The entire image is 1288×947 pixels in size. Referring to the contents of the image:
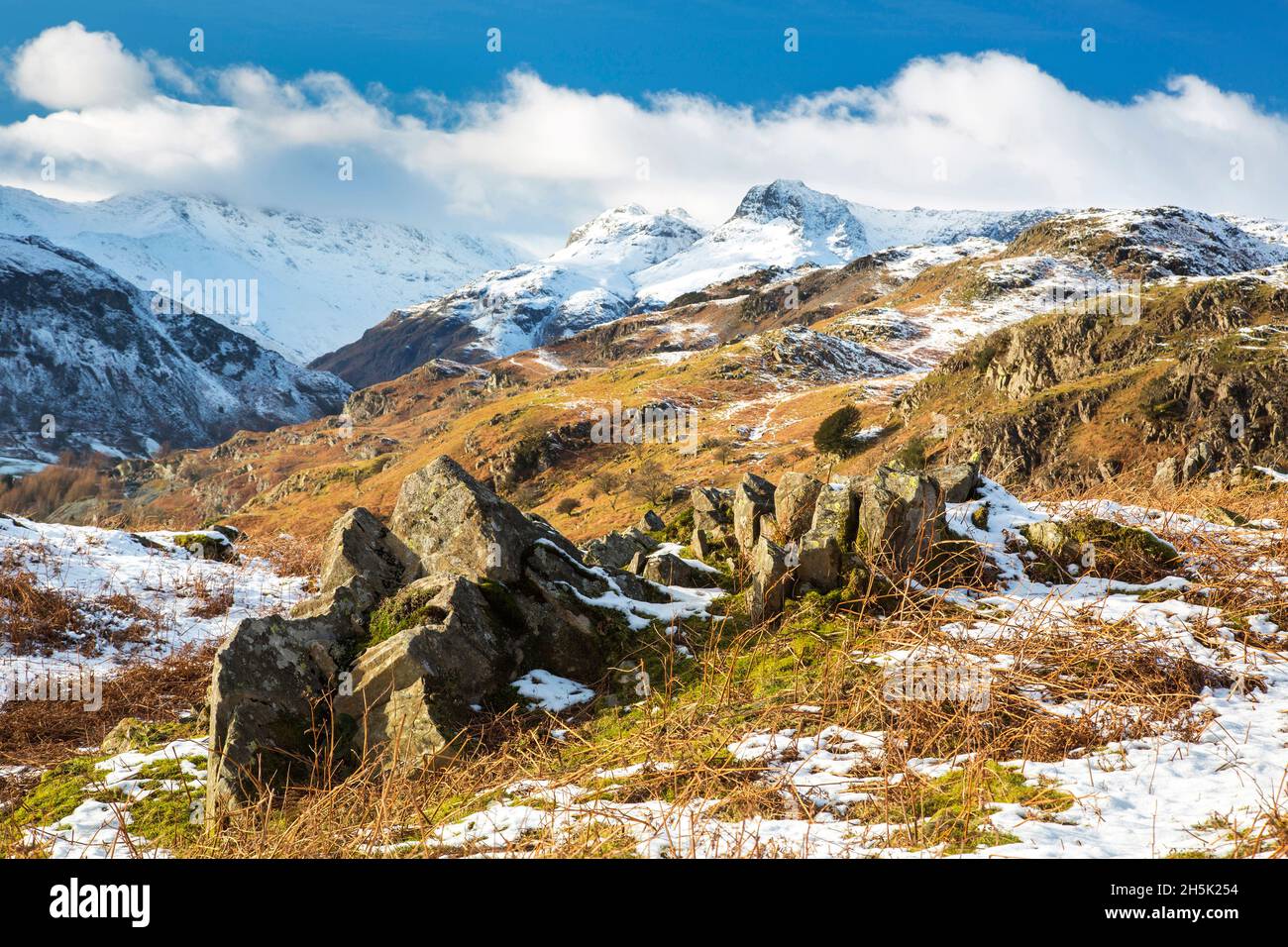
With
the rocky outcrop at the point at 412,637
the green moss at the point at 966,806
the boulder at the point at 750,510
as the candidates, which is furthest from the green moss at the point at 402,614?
the green moss at the point at 966,806

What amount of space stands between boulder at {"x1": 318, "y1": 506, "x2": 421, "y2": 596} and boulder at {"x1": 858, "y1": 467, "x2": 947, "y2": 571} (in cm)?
543

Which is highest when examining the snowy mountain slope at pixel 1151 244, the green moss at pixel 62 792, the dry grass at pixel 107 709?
the snowy mountain slope at pixel 1151 244

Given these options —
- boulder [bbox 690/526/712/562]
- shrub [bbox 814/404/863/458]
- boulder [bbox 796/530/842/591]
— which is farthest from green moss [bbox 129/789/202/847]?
shrub [bbox 814/404/863/458]

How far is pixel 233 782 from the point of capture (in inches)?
229

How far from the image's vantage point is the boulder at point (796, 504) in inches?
369

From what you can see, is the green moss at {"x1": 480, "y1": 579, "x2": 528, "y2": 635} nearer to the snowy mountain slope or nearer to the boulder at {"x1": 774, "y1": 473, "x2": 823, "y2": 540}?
the boulder at {"x1": 774, "y1": 473, "x2": 823, "y2": 540}

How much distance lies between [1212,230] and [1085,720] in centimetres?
16442

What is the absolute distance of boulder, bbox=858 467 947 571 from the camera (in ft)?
26.5

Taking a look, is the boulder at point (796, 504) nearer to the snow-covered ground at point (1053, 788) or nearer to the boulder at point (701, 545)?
the boulder at point (701, 545)

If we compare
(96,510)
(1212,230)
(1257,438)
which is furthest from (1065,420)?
(1212,230)

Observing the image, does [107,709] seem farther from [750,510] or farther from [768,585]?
[750,510]

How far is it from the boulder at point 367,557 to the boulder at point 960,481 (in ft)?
23.0

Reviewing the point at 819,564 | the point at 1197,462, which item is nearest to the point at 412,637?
the point at 819,564
